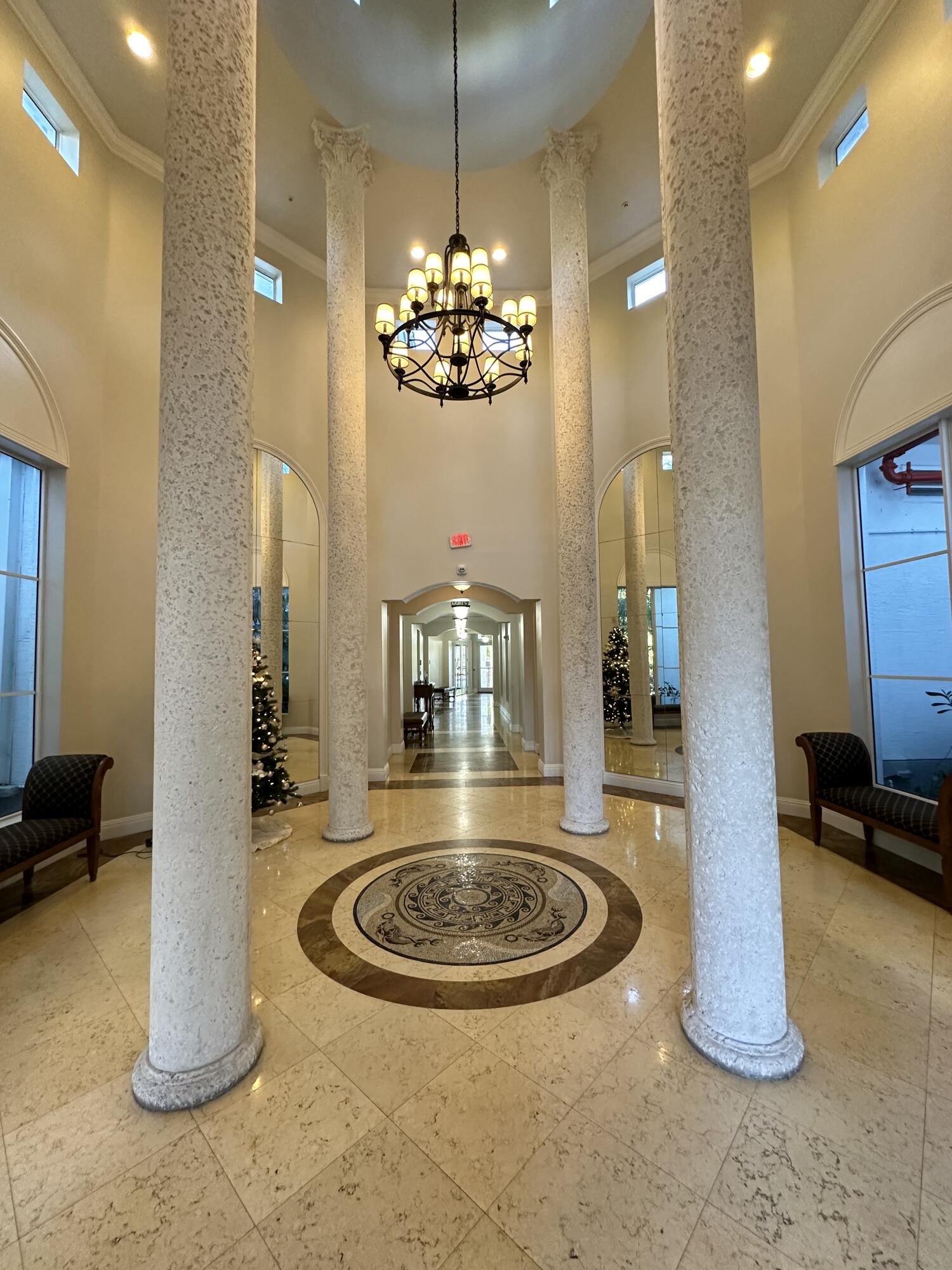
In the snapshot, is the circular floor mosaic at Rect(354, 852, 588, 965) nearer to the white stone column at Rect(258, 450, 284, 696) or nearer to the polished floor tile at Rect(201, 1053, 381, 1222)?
the polished floor tile at Rect(201, 1053, 381, 1222)

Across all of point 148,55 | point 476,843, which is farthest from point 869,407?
point 148,55

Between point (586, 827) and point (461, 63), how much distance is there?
7.74 metres

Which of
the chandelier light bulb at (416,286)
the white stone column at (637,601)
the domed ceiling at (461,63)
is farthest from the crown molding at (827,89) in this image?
the chandelier light bulb at (416,286)

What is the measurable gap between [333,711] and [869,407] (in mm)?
5579

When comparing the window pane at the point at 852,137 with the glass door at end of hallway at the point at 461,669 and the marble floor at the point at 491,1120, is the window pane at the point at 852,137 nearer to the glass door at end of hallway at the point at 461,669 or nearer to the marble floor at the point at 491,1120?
the marble floor at the point at 491,1120

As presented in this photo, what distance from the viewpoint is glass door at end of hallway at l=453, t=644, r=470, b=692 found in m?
27.1

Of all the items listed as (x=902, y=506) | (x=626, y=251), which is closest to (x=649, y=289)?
(x=626, y=251)

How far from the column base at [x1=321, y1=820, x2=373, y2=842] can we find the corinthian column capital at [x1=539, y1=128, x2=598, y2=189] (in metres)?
7.18

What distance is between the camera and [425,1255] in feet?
4.75

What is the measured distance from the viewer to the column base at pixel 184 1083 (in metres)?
1.95

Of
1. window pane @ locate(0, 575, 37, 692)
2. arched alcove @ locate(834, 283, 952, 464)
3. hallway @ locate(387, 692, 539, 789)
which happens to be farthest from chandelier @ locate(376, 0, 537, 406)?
hallway @ locate(387, 692, 539, 789)

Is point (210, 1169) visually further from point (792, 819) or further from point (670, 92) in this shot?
point (792, 819)

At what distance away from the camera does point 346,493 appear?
5.12 metres

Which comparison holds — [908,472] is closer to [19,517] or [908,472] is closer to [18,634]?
[19,517]
